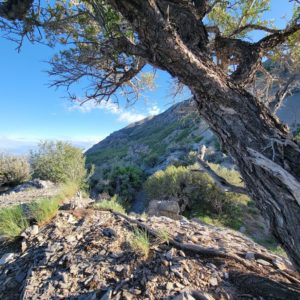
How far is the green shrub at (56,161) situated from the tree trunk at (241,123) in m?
11.9

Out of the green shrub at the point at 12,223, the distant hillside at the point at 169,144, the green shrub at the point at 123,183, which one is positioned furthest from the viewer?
the green shrub at the point at 123,183

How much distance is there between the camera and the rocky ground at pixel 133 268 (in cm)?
246

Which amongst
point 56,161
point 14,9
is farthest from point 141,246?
point 56,161

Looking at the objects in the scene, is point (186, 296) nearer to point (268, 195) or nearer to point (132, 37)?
point (268, 195)

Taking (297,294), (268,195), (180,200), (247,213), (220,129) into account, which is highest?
(220,129)

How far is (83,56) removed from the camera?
3.54 m

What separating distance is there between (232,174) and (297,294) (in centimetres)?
1022

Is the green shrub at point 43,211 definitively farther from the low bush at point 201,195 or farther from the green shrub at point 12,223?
the low bush at point 201,195

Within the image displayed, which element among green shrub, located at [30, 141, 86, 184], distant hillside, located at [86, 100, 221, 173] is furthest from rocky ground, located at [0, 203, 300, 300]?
green shrub, located at [30, 141, 86, 184]

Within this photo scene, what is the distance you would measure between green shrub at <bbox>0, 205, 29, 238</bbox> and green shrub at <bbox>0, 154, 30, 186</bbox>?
434 inches

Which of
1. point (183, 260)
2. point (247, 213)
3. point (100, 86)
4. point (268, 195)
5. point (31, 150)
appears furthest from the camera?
point (31, 150)

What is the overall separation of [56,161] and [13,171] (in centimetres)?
240

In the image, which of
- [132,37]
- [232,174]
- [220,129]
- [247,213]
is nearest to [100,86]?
[132,37]

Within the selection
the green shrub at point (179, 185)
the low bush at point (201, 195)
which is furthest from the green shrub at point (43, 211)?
the green shrub at point (179, 185)
